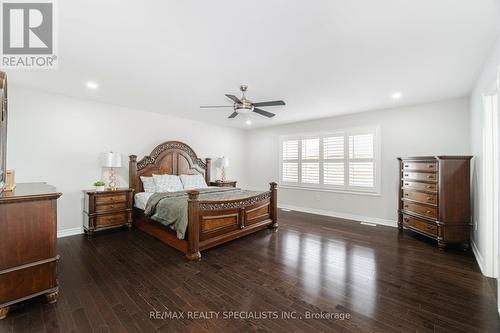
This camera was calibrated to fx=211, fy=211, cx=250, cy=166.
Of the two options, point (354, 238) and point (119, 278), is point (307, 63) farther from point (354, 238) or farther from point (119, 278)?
point (119, 278)

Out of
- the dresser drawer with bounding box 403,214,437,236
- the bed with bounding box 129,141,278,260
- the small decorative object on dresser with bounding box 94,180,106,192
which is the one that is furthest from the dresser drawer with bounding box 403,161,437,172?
the small decorative object on dresser with bounding box 94,180,106,192

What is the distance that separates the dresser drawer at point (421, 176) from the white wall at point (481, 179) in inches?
19.1

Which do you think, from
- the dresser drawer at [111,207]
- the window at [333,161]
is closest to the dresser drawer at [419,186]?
the window at [333,161]

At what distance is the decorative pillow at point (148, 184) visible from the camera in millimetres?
4660

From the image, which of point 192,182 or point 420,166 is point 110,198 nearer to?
point 192,182

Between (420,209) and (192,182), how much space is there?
474cm

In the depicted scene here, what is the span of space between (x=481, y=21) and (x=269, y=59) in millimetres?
1953

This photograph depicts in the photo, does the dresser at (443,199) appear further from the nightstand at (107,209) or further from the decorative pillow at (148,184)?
the nightstand at (107,209)

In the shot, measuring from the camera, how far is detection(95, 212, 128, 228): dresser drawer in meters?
3.94

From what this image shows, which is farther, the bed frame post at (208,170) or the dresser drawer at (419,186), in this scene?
the bed frame post at (208,170)

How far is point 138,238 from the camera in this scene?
12.5 feet

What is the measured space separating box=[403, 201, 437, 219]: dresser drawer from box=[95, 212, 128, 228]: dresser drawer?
5.55m

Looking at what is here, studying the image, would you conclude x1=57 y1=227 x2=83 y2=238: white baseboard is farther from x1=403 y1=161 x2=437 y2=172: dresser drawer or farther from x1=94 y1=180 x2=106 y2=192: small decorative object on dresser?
x1=403 y1=161 x2=437 y2=172: dresser drawer

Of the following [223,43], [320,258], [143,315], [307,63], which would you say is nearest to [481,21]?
[307,63]
